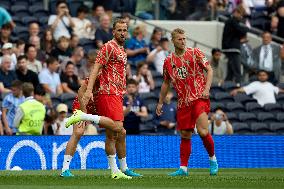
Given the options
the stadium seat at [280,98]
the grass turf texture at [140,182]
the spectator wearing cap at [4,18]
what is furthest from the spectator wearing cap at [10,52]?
the grass turf texture at [140,182]

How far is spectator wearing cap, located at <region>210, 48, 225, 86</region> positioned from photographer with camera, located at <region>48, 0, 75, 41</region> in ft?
11.0

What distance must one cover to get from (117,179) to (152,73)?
1056 cm

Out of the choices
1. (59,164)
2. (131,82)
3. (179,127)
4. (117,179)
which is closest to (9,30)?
(131,82)

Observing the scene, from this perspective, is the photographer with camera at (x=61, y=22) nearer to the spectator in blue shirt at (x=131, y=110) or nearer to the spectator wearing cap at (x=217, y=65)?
the spectator in blue shirt at (x=131, y=110)

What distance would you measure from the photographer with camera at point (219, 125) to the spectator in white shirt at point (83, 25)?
4.36 m

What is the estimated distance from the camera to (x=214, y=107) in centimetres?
2505

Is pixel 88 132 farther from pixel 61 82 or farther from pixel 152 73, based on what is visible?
pixel 152 73

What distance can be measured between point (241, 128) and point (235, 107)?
881 millimetres

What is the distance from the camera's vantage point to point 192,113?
1728 centimetres

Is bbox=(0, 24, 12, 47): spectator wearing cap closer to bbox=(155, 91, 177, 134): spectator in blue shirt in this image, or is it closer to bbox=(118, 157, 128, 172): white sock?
bbox=(155, 91, 177, 134): spectator in blue shirt

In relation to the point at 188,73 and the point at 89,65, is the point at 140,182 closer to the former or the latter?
the point at 188,73

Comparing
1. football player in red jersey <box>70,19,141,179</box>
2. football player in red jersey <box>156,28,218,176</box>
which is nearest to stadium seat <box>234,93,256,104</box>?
football player in red jersey <box>156,28,218,176</box>

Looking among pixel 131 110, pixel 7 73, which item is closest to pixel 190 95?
pixel 131 110

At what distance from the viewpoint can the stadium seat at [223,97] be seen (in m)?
25.8
